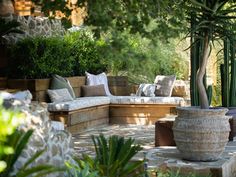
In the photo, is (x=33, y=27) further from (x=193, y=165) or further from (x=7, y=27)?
(x=193, y=165)

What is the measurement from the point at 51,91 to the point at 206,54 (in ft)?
14.4

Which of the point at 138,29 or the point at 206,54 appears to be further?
the point at 206,54

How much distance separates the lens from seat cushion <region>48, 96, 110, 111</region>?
30.9ft

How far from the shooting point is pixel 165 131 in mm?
7117

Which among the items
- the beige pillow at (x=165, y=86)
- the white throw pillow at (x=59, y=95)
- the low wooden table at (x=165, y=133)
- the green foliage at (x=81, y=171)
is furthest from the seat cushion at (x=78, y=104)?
the green foliage at (x=81, y=171)

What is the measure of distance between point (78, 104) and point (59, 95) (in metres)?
0.43

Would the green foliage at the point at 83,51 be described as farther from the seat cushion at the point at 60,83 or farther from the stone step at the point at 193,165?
the stone step at the point at 193,165

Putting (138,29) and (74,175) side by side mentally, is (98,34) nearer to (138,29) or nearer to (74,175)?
(138,29)

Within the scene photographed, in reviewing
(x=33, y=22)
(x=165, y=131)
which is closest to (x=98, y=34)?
(x=165, y=131)

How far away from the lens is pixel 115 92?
39.5 ft

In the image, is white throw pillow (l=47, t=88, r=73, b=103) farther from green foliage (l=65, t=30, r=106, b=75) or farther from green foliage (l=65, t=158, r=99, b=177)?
green foliage (l=65, t=158, r=99, b=177)

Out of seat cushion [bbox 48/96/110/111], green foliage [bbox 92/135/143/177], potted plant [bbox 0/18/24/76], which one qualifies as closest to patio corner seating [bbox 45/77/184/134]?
seat cushion [bbox 48/96/110/111]

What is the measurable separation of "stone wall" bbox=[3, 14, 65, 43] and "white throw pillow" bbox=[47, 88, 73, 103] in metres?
1.45

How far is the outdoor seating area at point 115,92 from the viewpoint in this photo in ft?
11.8
